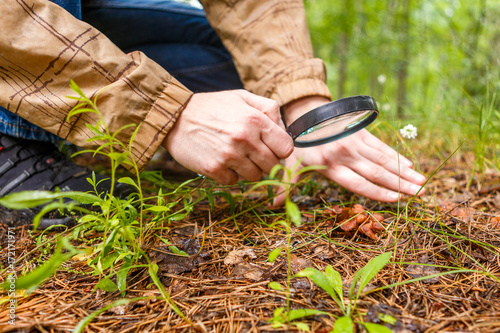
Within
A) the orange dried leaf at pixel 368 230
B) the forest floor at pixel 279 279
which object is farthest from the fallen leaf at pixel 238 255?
the orange dried leaf at pixel 368 230

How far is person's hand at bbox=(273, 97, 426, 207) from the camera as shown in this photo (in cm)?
173

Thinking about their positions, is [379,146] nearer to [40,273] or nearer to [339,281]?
[339,281]

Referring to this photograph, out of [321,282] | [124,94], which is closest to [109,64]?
[124,94]

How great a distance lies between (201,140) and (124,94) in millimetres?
417

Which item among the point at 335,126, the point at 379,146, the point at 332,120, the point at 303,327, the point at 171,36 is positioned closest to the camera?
the point at 303,327

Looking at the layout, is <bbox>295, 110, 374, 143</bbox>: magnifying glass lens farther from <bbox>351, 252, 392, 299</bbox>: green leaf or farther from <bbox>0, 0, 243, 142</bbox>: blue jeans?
<bbox>0, 0, 243, 142</bbox>: blue jeans

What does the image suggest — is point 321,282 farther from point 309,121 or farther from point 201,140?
point 201,140

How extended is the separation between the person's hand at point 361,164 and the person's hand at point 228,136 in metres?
0.44

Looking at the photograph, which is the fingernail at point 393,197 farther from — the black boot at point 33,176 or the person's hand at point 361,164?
the black boot at point 33,176

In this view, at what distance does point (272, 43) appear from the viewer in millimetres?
2127

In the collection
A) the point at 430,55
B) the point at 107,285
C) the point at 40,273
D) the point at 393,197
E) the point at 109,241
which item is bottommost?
the point at 430,55

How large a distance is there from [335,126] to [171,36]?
6.35 feet

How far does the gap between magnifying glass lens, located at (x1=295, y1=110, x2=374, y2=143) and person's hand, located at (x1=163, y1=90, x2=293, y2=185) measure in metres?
0.19

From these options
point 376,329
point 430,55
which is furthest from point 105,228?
point 430,55
